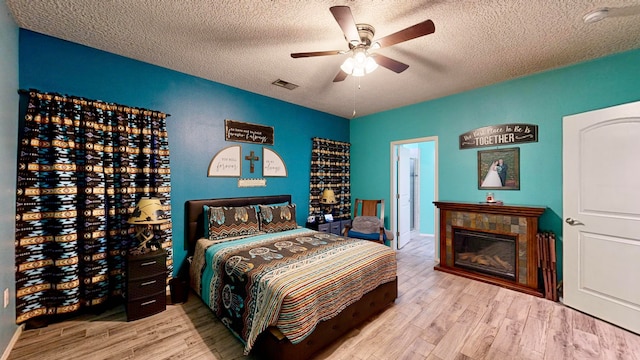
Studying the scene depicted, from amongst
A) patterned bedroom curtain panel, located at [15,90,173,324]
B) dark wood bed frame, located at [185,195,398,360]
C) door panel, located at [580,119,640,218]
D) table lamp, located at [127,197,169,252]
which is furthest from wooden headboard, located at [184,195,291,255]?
door panel, located at [580,119,640,218]

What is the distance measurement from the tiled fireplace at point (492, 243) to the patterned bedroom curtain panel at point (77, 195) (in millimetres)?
3885

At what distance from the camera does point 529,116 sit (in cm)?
313

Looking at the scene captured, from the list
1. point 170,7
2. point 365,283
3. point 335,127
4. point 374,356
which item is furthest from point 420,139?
point 170,7

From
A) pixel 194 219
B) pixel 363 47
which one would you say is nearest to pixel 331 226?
pixel 194 219

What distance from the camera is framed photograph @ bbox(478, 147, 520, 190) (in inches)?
128

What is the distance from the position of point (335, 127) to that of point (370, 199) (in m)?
1.66

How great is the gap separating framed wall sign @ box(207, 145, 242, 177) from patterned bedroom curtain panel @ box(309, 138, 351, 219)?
56.1 inches

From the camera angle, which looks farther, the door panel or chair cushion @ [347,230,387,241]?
chair cushion @ [347,230,387,241]

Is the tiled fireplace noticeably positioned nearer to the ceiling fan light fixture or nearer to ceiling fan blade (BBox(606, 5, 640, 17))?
ceiling fan blade (BBox(606, 5, 640, 17))

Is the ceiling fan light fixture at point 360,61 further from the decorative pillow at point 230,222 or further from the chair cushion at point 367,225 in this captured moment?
the chair cushion at point 367,225

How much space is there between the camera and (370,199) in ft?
16.1

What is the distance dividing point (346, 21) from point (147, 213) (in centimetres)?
250

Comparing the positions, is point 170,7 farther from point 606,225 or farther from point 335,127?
point 606,225

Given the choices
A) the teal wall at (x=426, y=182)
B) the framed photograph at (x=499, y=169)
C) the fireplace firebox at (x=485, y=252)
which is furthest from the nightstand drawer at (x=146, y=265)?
the teal wall at (x=426, y=182)
